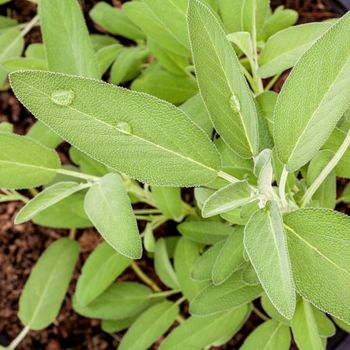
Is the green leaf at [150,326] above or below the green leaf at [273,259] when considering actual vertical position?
below

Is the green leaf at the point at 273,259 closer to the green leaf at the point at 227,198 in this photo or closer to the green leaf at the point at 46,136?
the green leaf at the point at 227,198

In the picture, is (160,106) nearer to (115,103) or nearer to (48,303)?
(115,103)

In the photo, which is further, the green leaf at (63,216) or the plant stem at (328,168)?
the green leaf at (63,216)

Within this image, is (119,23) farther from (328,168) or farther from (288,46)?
(328,168)

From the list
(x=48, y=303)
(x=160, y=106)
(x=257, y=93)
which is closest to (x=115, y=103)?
(x=160, y=106)

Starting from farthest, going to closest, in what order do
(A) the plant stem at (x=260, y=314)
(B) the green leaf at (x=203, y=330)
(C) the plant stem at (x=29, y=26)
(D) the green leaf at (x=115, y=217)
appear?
(C) the plant stem at (x=29, y=26)
(A) the plant stem at (x=260, y=314)
(B) the green leaf at (x=203, y=330)
(D) the green leaf at (x=115, y=217)

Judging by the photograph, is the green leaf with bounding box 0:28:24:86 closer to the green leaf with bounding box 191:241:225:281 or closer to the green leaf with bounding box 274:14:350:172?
the green leaf with bounding box 191:241:225:281

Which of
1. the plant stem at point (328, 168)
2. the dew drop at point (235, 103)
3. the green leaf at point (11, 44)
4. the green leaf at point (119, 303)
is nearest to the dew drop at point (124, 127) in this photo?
the dew drop at point (235, 103)
